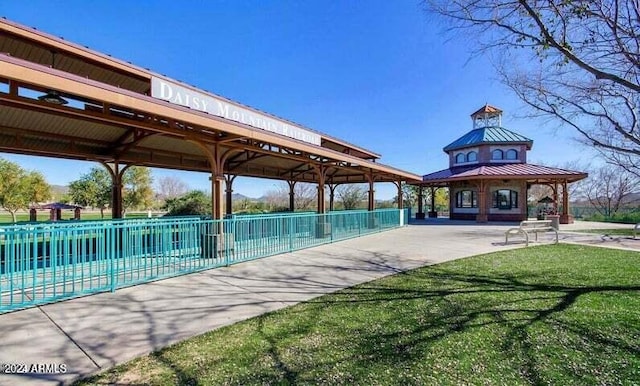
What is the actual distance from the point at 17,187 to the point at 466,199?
35188 millimetres

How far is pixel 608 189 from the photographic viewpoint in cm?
3831

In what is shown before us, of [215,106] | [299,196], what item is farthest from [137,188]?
[215,106]

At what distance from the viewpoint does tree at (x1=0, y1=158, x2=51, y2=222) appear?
23.0 m

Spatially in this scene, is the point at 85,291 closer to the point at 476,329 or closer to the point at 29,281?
the point at 29,281

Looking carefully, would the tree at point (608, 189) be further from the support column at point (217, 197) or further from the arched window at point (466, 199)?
the support column at point (217, 197)

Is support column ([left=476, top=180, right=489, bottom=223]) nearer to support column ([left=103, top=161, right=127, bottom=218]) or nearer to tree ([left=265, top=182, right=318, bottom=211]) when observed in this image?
tree ([left=265, top=182, right=318, bottom=211])

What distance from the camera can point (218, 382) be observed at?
8.89 ft

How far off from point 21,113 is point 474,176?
2384 cm

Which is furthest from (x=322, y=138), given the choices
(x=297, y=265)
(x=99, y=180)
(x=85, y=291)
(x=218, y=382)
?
(x=99, y=180)

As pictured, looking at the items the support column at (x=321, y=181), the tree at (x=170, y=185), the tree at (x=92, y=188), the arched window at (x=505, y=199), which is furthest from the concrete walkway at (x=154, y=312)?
the tree at (x=170, y=185)

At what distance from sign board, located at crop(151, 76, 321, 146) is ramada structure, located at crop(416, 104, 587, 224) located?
1692 cm

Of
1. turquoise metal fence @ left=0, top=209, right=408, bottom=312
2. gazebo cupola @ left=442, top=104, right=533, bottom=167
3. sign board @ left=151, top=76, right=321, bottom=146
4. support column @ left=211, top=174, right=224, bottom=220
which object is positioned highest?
Answer: gazebo cupola @ left=442, top=104, right=533, bottom=167

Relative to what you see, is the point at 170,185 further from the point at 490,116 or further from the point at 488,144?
the point at 488,144

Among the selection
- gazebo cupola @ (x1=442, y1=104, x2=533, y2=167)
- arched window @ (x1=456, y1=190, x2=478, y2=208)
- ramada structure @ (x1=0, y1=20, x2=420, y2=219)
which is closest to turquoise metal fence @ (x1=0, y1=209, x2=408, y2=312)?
ramada structure @ (x1=0, y1=20, x2=420, y2=219)
